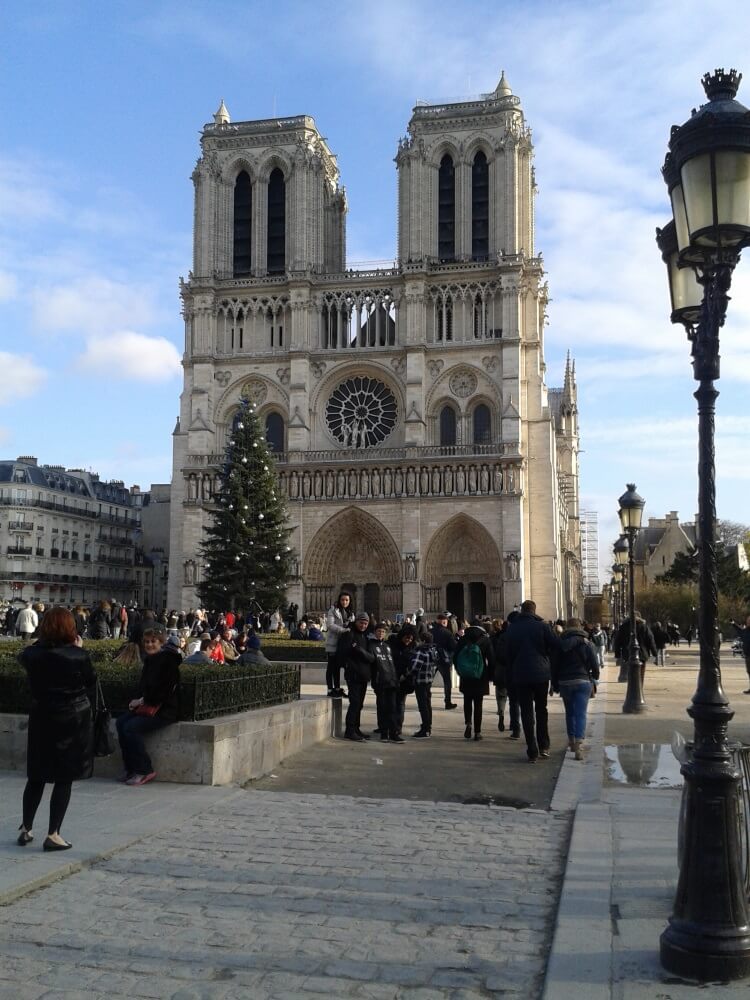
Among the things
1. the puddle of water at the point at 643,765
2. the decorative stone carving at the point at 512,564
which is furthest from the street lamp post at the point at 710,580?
the decorative stone carving at the point at 512,564

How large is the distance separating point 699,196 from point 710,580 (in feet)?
5.84

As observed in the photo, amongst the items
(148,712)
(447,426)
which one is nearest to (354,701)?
(148,712)

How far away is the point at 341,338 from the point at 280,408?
4.41 meters

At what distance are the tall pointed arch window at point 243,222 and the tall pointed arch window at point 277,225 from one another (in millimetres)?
1007

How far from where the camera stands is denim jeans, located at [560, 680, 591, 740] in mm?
9602

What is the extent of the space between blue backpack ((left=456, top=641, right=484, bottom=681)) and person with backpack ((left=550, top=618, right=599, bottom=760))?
1059 millimetres

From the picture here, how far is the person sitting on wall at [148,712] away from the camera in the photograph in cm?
767

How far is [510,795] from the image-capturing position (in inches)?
309

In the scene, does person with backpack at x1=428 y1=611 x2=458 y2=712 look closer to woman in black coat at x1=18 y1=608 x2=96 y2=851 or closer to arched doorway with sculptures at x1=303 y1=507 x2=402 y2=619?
woman in black coat at x1=18 y1=608 x2=96 y2=851

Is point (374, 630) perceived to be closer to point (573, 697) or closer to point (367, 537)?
point (573, 697)

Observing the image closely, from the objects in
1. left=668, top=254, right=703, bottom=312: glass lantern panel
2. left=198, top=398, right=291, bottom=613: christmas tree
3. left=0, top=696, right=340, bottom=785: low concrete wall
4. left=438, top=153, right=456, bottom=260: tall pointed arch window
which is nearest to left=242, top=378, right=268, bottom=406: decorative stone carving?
left=198, top=398, right=291, bottom=613: christmas tree

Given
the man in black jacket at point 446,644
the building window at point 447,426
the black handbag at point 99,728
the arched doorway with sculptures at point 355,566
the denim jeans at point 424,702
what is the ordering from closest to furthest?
the black handbag at point 99,728 < the denim jeans at point 424,702 < the man in black jacket at point 446,644 < the arched doorway with sculptures at point 355,566 < the building window at point 447,426

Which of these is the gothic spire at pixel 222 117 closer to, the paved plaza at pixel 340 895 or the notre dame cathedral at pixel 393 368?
the notre dame cathedral at pixel 393 368

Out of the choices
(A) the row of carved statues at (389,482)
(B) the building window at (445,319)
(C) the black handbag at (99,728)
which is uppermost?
(B) the building window at (445,319)
